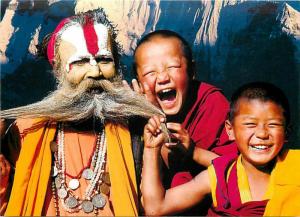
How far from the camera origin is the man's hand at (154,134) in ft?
10.2

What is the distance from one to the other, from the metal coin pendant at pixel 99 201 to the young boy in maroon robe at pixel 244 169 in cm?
22

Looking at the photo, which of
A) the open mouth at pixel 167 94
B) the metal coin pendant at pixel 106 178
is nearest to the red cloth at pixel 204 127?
the open mouth at pixel 167 94

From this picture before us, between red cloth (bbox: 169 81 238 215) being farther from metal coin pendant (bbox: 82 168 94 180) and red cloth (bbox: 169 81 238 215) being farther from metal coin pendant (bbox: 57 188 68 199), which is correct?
metal coin pendant (bbox: 57 188 68 199)

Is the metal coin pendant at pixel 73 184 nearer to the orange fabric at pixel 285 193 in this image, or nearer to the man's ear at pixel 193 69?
the man's ear at pixel 193 69

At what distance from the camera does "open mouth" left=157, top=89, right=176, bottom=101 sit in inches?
128

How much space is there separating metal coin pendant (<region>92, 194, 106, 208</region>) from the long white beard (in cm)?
41

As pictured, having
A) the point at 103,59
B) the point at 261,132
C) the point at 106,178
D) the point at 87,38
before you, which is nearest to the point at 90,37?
the point at 87,38

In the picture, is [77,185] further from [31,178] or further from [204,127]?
[204,127]

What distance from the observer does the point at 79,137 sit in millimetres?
3170

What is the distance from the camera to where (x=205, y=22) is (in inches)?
133

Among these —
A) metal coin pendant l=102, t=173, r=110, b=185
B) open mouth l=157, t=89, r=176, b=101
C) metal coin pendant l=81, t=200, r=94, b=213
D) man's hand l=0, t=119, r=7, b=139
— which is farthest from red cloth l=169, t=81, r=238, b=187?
man's hand l=0, t=119, r=7, b=139

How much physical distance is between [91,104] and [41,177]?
0.46 m

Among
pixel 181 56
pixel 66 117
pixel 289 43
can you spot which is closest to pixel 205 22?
pixel 181 56

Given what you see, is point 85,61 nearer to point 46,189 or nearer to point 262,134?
point 46,189
